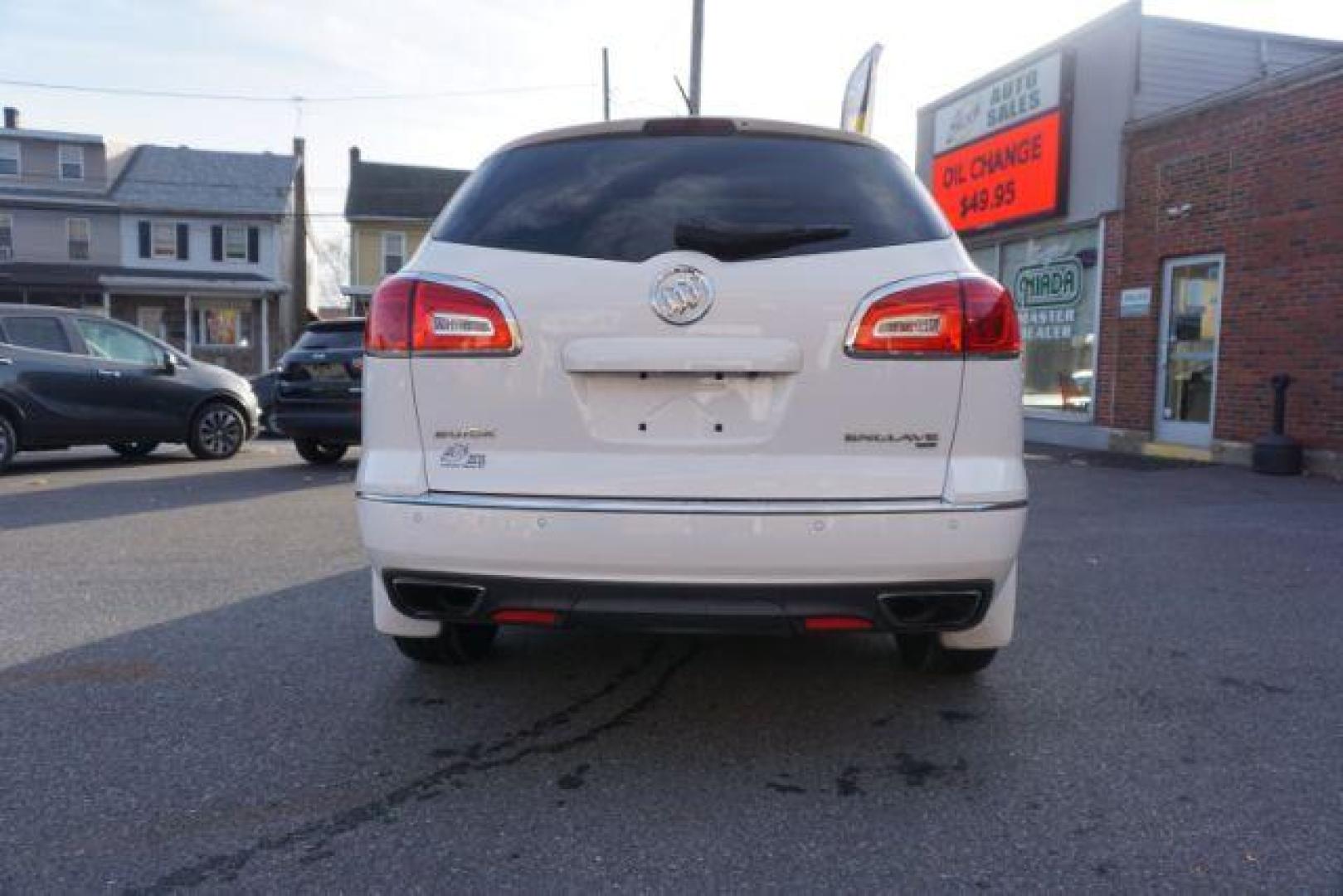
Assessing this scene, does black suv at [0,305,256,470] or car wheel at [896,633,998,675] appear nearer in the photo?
car wheel at [896,633,998,675]

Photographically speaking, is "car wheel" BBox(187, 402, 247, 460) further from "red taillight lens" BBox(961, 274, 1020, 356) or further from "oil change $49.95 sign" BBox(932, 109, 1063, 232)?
"red taillight lens" BBox(961, 274, 1020, 356)

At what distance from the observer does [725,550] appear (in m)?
2.63

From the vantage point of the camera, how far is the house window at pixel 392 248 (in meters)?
40.0

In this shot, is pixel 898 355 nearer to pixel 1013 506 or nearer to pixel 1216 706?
pixel 1013 506

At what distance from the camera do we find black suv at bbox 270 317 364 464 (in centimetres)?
995

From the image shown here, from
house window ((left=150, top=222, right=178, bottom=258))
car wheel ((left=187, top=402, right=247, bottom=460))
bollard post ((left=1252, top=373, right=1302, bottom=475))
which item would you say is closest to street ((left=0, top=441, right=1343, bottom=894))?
bollard post ((left=1252, top=373, right=1302, bottom=475))

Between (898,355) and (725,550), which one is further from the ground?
(898,355)

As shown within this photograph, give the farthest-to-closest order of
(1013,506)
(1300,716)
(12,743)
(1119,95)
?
(1119,95) < (1300,716) < (12,743) < (1013,506)

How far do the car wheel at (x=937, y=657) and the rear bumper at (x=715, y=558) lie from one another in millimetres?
787

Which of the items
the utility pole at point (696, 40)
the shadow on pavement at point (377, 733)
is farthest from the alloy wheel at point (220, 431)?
the utility pole at point (696, 40)

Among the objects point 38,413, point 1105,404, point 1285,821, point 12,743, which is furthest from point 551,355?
point 1105,404

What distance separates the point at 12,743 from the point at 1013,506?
3.02m

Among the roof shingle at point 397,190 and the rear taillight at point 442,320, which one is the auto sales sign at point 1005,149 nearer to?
the rear taillight at point 442,320

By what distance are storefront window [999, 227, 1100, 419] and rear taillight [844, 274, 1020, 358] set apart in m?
10.9
